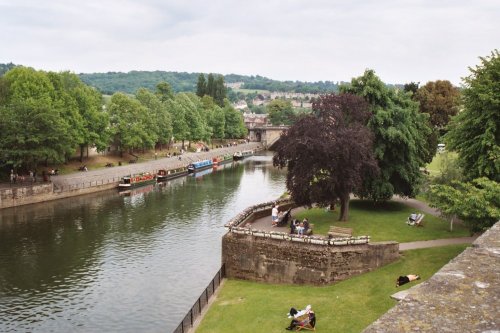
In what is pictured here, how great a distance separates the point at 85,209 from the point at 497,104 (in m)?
46.1

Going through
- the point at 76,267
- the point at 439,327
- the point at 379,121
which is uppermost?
the point at 379,121

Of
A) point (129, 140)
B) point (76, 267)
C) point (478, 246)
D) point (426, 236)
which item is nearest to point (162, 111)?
point (129, 140)

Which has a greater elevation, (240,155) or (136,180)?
(240,155)

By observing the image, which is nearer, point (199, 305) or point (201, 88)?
point (199, 305)

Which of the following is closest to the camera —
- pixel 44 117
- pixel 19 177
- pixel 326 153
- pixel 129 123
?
pixel 326 153

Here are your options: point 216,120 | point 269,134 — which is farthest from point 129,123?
point 269,134

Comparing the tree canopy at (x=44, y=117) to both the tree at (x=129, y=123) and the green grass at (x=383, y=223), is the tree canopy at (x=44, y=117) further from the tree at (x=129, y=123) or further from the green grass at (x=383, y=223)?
the green grass at (x=383, y=223)

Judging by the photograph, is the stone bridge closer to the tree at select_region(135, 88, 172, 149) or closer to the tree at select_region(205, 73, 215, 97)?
the tree at select_region(205, 73, 215, 97)

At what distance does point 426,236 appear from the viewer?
35562 mm

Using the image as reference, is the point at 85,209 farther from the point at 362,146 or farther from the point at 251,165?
the point at 251,165

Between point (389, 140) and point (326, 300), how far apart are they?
18.1 metres

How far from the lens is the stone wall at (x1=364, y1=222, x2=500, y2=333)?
6.12 m

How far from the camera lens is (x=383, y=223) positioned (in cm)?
3922

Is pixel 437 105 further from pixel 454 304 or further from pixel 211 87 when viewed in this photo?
pixel 211 87
